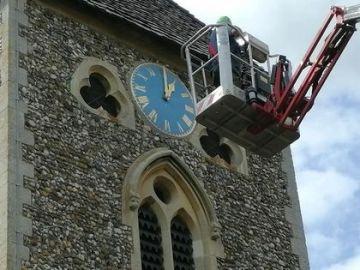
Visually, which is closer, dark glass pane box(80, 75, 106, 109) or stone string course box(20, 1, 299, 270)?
stone string course box(20, 1, 299, 270)

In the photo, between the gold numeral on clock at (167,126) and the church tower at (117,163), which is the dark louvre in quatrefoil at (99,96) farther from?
the gold numeral on clock at (167,126)

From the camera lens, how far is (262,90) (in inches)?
778

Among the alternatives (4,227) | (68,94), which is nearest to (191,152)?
(68,94)

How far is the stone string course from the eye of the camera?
20.5 meters

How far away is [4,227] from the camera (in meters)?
19.8

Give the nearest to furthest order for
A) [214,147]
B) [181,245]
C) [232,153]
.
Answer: [181,245] < [214,147] < [232,153]

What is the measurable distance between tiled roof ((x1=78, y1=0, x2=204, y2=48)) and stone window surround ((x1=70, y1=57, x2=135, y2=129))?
1.04 metres

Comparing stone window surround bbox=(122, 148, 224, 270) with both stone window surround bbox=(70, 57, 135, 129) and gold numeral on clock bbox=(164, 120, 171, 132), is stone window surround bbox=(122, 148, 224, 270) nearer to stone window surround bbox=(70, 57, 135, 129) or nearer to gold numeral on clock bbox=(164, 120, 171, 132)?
gold numeral on clock bbox=(164, 120, 171, 132)

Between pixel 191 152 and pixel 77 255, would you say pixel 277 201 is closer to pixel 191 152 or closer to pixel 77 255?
pixel 191 152

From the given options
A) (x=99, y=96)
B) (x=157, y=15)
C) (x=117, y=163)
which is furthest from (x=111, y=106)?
(x=157, y=15)

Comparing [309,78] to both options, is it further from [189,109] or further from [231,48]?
[189,109]

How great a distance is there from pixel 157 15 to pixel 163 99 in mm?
2446

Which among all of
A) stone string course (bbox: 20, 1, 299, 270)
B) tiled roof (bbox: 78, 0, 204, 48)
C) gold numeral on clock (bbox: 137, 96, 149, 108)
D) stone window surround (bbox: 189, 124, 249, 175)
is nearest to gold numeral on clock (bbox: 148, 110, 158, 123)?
gold numeral on clock (bbox: 137, 96, 149, 108)

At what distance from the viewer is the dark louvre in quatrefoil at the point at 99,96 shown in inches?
888
